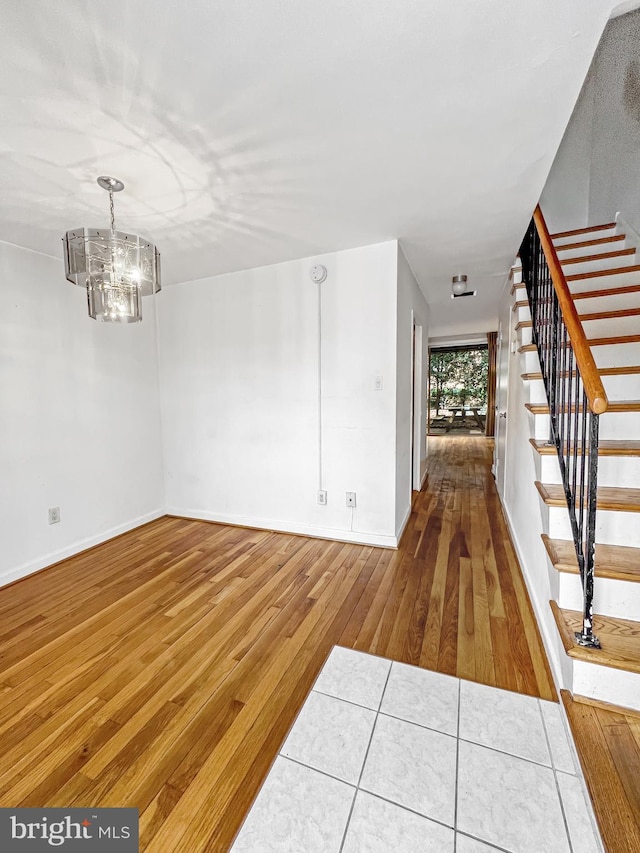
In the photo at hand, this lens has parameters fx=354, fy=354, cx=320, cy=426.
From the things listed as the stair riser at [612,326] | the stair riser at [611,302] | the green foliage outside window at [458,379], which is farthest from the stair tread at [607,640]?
the green foliage outside window at [458,379]

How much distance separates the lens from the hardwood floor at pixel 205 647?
116 cm

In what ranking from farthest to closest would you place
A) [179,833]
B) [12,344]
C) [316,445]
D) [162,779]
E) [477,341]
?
1. [477,341]
2. [316,445]
3. [12,344]
4. [162,779]
5. [179,833]

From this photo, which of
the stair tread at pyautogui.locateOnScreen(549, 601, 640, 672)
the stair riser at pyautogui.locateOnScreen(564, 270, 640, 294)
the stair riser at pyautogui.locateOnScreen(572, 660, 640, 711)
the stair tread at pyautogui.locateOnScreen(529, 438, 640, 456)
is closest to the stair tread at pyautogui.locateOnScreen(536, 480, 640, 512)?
the stair tread at pyautogui.locateOnScreen(529, 438, 640, 456)

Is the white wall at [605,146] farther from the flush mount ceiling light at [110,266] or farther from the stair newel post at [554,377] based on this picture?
the flush mount ceiling light at [110,266]

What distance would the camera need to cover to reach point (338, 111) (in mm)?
1409

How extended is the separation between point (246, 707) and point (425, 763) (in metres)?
0.69

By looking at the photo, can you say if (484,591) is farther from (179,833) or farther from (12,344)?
(12,344)

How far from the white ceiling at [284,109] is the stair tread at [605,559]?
184cm

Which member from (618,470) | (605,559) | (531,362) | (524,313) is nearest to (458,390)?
(524,313)

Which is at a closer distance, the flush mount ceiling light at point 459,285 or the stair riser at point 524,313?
the stair riser at point 524,313

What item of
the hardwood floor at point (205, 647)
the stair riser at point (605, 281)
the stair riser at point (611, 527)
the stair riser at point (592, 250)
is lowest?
the hardwood floor at point (205, 647)

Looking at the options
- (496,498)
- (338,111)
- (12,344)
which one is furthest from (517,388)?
(12,344)

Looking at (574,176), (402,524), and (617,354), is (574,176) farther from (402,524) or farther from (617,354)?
(402,524)

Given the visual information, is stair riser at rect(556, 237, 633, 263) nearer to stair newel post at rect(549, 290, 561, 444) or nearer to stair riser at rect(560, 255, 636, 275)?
stair riser at rect(560, 255, 636, 275)
